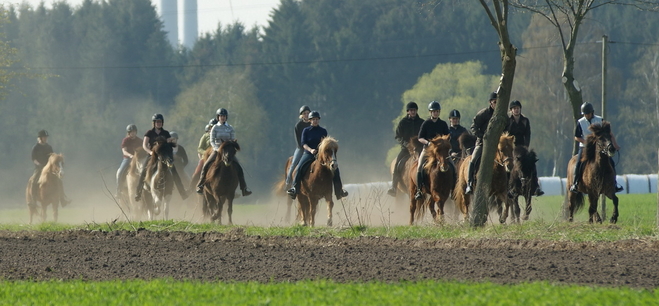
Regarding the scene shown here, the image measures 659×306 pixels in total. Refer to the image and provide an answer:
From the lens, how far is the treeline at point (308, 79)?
73.5m

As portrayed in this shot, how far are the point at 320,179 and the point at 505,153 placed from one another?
3.71 metres

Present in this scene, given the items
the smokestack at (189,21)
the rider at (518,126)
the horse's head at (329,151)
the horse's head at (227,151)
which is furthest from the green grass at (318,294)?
the smokestack at (189,21)

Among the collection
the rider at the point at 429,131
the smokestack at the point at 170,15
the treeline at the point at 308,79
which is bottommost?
the rider at the point at 429,131

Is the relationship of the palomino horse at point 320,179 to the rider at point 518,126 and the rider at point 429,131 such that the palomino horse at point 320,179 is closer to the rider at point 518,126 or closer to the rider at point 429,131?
the rider at point 429,131

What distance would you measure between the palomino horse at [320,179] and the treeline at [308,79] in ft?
165

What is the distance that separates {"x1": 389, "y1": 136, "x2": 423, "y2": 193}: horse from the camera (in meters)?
21.7

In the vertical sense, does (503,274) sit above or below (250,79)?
below

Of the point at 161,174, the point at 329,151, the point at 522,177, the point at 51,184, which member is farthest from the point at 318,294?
the point at 51,184

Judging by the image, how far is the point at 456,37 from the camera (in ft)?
276

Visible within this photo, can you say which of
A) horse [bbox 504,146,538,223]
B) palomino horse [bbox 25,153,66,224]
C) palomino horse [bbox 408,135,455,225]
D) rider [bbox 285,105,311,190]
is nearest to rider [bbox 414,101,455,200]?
palomino horse [bbox 408,135,455,225]

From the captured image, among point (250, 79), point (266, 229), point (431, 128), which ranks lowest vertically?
point (266, 229)

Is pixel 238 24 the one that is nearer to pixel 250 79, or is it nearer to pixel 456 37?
pixel 250 79

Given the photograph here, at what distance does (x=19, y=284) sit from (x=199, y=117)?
67583 mm

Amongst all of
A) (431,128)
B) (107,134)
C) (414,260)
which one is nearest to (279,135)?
(107,134)
